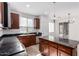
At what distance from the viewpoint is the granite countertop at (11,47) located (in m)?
1.24

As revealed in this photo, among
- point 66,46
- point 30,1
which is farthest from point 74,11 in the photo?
point 30,1

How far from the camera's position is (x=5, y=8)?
1.34m

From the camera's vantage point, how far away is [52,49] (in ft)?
4.18

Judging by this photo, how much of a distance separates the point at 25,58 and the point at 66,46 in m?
0.58

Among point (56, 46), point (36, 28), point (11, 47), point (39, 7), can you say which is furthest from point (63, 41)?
point (11, 47)

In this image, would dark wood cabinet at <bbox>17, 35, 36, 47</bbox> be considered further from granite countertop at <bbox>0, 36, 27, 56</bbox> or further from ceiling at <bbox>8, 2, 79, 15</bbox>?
ceiling at <bbox>8, 2, 79, 15</bbox>

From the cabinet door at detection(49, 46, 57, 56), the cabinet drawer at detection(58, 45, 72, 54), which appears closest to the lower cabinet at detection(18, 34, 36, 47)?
the cabinet door at detection(49, 46, 57, 56)

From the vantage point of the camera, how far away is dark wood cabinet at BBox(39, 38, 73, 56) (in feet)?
3.87

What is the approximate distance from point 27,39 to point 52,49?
36 centimetres

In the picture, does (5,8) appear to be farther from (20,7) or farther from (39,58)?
(39,58)

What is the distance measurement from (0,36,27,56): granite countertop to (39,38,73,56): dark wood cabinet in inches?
10.1

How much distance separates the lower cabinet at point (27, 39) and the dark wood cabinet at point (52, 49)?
0.36 feet

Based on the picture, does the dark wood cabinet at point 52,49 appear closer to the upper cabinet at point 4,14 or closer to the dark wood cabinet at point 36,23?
the dark wood cabinet at point 36,23

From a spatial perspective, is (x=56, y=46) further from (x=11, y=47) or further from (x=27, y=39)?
(x=11, y=47)
